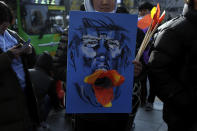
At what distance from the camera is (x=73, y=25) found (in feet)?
5.72

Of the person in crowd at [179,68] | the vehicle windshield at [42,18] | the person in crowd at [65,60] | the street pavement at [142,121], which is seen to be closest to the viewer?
the person in crowd at [179,68]

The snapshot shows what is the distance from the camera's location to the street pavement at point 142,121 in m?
3.86

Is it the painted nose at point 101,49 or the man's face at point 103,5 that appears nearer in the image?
the painted nose at point 101,49

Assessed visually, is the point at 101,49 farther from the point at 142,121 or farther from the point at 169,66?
the point at 142,121

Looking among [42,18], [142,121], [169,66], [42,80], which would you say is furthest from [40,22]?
[169,66]

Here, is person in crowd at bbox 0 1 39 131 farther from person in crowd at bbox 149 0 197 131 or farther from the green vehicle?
the green vehicle

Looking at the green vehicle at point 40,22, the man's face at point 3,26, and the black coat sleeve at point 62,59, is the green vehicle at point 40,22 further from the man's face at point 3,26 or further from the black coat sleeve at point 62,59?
the black coat sleeve at point 62,59

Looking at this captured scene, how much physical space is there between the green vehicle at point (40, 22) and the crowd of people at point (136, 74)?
4.47m

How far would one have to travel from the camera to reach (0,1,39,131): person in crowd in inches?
75.3

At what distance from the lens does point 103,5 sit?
6.53 ft

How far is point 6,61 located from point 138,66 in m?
0.99

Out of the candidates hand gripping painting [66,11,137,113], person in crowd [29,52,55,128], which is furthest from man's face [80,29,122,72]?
person in crowd [29,52,55,128]

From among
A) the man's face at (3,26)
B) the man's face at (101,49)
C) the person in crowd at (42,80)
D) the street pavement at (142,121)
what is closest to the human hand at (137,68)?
the man's face at (101,49)

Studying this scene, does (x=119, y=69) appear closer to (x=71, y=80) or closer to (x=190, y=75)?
(x=71, y=80)
